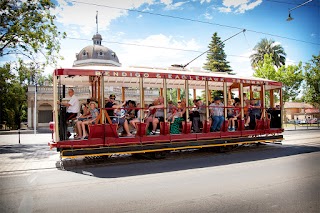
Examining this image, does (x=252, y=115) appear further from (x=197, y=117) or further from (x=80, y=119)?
(x=80, y=119)

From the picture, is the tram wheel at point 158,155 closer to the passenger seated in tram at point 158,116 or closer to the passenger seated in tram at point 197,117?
the passenger seated in tram at point 158,116

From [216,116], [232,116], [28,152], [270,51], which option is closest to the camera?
[216,116]

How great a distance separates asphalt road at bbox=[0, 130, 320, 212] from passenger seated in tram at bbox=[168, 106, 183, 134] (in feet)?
5.03

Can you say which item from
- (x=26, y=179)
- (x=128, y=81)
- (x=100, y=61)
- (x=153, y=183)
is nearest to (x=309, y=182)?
(x=153, y=183)

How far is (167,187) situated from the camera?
534 cm

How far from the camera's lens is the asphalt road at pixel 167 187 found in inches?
166

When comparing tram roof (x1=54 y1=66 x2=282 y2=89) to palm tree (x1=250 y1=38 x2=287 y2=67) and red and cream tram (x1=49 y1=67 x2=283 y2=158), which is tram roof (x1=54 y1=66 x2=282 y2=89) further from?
palm tree (x1=250 y1=38 x2=287 y2=67)

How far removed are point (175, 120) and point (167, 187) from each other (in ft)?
15.2

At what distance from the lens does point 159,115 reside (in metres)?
9.66

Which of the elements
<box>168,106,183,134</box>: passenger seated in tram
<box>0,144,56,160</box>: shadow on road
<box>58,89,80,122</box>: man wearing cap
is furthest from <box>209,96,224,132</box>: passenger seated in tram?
<box>0,144,56,160</box>: shadow on road

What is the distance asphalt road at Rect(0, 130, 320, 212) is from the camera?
421cm

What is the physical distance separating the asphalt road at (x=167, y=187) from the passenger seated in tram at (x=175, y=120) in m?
1.53

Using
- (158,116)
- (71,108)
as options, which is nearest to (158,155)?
(158,116)

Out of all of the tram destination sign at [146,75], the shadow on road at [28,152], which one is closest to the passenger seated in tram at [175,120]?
the tram destination sign at [146,75]
